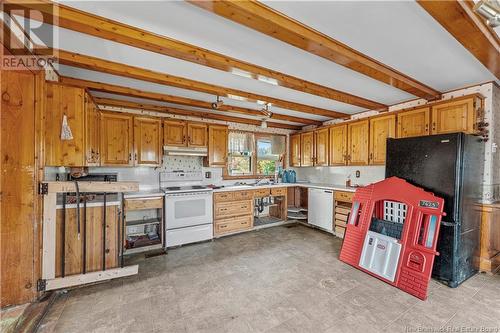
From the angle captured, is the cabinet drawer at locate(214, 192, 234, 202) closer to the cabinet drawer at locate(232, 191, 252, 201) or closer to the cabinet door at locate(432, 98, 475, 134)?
the cabinet drawer at locate(232, 191, 252, 201)

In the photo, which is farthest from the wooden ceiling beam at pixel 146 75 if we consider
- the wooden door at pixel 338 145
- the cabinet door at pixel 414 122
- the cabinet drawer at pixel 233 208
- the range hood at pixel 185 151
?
the cabinet drawer at pixel 233 208

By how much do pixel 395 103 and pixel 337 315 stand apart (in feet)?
11.6

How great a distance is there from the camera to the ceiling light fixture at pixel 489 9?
1.34m

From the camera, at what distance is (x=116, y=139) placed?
3549 millimetres

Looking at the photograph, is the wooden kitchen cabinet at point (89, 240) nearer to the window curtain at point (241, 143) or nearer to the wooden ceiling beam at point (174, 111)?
the wooden ceiling beam at point (174, 111)

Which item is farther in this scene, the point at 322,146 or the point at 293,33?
the point at 322,146

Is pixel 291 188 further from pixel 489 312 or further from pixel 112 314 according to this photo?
pixel 112 314

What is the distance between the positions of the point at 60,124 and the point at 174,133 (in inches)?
72.9

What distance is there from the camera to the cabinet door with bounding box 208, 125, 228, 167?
4324mm

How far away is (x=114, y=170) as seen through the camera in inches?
148

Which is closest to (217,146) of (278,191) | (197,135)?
(197,135)

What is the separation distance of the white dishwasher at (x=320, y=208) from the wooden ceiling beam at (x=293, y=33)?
2.46 m

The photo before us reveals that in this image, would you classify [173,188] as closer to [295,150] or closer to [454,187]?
[295,150]

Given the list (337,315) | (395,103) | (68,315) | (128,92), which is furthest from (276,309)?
(395,103)
